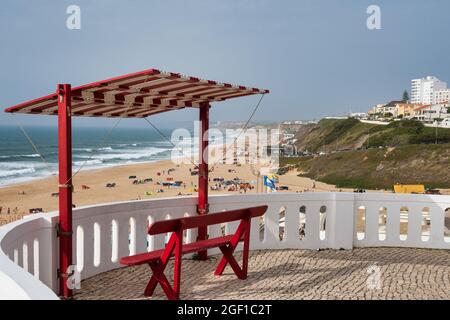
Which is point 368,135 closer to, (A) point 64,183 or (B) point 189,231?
(B) point 189,231

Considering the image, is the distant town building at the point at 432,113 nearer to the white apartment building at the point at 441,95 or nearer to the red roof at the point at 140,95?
the white apartment building at the point at 441,95

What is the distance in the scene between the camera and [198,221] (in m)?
6.10

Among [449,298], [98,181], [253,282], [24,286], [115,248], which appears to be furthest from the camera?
[98,181]

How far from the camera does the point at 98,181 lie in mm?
48188

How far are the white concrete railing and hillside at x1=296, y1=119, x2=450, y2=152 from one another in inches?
2825

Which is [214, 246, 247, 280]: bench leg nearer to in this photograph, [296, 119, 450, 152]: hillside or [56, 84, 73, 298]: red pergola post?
[56, 84, 73, 298]: red pergola post

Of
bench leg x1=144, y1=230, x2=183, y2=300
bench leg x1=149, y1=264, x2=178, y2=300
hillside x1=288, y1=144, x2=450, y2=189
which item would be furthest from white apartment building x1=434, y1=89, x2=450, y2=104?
bench leg x1=149, y1=264, x2=178, y2=300

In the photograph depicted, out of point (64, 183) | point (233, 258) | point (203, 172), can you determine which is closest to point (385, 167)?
point (203, 172)

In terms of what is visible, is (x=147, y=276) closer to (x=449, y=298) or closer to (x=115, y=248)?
(x=115, y=248)

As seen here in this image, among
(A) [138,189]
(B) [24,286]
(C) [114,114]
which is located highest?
(C) [114,114]

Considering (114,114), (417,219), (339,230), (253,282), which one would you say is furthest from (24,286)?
(417,219)

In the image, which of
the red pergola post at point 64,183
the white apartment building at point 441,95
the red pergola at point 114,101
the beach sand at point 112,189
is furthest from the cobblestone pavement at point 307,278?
the white apartment building at point 441,95

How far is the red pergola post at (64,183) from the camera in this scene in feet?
18.9

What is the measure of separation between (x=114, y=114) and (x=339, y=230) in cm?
429
